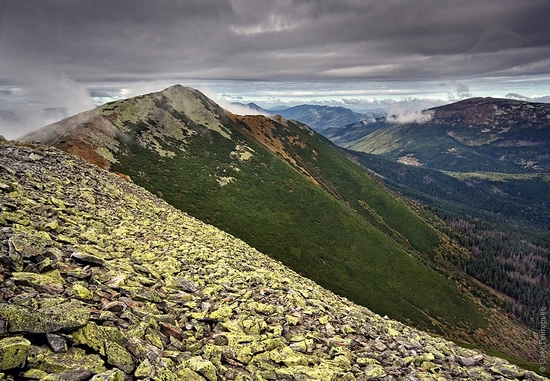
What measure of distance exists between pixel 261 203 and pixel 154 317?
10532 centimetres

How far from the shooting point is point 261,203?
121 metres

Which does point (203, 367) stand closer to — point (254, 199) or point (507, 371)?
point (507, 371)

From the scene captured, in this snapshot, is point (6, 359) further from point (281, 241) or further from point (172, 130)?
point (172, 130)

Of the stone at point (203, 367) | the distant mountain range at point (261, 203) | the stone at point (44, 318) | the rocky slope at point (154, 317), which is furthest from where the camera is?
the distant mountain range at point (261, 203)

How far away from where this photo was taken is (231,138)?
158750 mm

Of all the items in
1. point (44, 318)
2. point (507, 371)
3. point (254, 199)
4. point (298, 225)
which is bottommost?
point (298, 225)

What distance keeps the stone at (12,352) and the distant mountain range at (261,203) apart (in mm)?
79101

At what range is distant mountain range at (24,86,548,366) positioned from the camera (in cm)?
10131

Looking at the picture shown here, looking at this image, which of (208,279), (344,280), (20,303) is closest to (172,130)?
(344,280)

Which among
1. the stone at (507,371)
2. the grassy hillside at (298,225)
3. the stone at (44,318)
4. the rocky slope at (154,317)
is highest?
the stone at (44,318)

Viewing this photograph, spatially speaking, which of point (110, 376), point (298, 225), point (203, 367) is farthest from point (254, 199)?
point (110, 376)

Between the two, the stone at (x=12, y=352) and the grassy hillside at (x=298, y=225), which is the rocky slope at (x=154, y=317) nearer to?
the stone at (x=12, y=352)

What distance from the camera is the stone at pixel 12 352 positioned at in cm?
924

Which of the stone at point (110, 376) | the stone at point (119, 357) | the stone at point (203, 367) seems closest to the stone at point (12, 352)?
the stone at point (110, 376)
